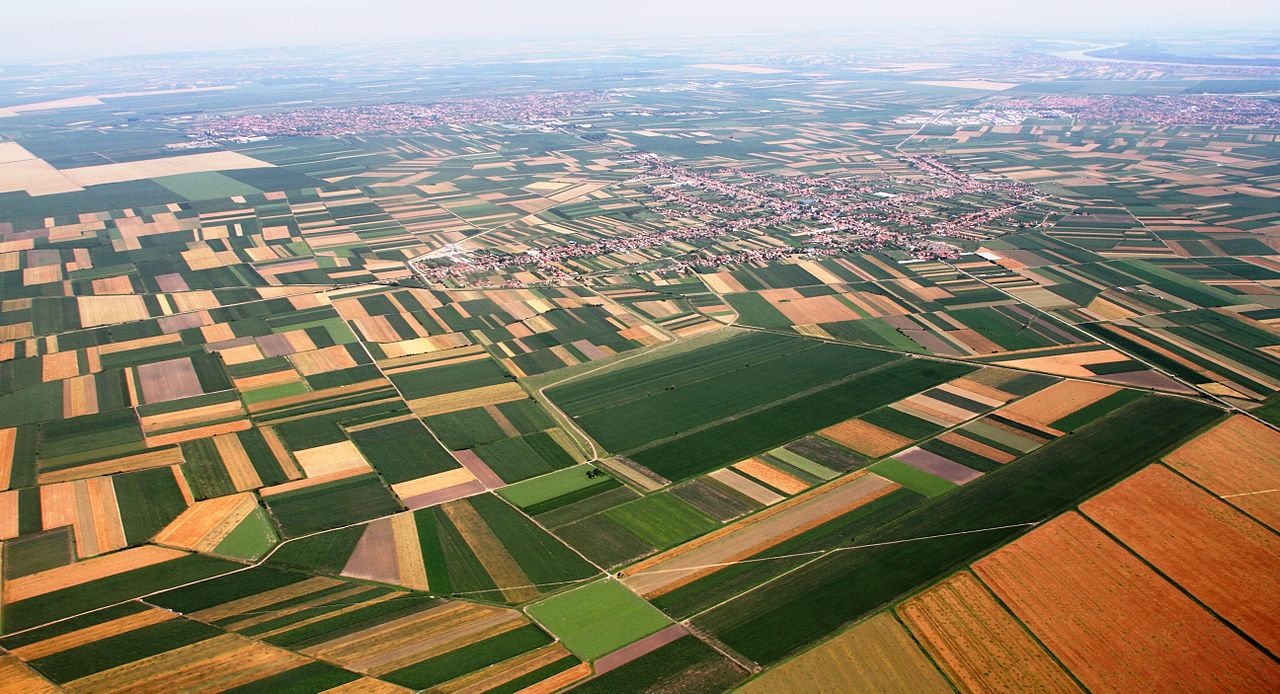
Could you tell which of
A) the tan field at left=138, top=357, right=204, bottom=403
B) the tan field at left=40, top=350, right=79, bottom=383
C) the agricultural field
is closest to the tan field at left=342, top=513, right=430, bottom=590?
the agricultural field

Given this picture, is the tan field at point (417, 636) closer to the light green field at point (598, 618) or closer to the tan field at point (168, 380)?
the light green field at point (598, 618)

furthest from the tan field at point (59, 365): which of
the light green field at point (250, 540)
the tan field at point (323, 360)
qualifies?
the light green field at point (250, 540)

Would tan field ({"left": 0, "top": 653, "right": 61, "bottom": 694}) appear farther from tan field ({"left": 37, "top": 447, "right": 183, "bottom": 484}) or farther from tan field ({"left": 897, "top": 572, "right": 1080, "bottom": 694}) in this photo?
tan field ({"left": 897, "top": 572, "right": 1080, "bottom": 694})

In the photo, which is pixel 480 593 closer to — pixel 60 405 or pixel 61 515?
pixel 61 515

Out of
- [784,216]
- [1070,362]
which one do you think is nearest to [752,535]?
[1070,362]

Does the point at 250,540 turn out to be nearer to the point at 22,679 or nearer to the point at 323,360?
the point at 22,679

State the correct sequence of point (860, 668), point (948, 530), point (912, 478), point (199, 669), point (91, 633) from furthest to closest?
point (912, 478)
point (948, 530)
point (91, 633)
point (860, 668)
point (199, 669)
